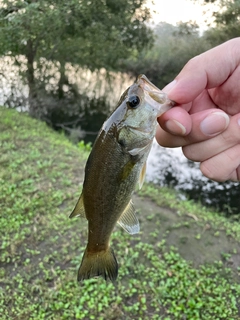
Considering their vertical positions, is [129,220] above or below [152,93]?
below

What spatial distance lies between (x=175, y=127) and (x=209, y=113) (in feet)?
0.70

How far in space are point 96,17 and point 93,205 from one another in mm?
9489

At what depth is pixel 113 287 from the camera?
11.7ft

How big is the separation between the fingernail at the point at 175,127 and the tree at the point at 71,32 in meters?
7.02

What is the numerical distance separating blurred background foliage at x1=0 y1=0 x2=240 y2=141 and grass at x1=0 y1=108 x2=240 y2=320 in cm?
450

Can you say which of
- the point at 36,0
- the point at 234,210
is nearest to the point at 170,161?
the point at 234,210

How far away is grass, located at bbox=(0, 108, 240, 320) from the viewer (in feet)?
11.1

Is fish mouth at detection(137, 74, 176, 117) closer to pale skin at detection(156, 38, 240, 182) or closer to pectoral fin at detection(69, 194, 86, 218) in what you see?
pale skin at detection(156, 38, 240, 182)

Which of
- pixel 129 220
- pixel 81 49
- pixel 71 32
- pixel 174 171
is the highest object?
pixel 129 220

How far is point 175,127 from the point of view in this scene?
1735 millimetres

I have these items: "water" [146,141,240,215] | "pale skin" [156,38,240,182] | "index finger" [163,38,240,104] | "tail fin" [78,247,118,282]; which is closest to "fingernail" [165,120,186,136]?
"pale skin" [156,38,240,182]

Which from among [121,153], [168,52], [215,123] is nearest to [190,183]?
[215,123]

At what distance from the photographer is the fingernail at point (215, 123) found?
5.79ft

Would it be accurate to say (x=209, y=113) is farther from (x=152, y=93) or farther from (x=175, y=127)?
(x=152, y=93)
